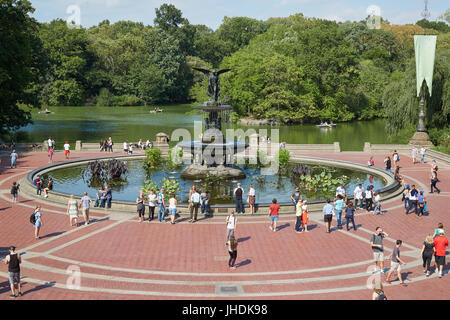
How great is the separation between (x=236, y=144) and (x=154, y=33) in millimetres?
94830

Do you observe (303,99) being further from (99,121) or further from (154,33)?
(154,33)

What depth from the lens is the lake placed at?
192 feet

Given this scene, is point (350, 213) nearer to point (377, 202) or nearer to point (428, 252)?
point (377, 202)

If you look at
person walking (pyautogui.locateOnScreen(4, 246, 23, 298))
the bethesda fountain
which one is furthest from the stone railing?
person walking (pyautogui.locateOnScreen(4, 246, 23, 298))

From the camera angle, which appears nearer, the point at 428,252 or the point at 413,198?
the point at 428,252

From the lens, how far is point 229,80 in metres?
82.0

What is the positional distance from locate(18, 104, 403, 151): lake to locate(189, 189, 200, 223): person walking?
27.2m

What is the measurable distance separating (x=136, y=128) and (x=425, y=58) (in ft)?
134

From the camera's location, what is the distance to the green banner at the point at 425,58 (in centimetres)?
4456

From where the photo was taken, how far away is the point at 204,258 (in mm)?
16031

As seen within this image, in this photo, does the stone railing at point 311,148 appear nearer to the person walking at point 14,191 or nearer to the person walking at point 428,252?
the person walking at point 14,191

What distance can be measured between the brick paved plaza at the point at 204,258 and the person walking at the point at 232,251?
241 millimetres

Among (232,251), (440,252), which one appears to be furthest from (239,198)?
(440,252)

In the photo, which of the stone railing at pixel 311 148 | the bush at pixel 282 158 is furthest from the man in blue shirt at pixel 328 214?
the stone railing at pixel 311 148
